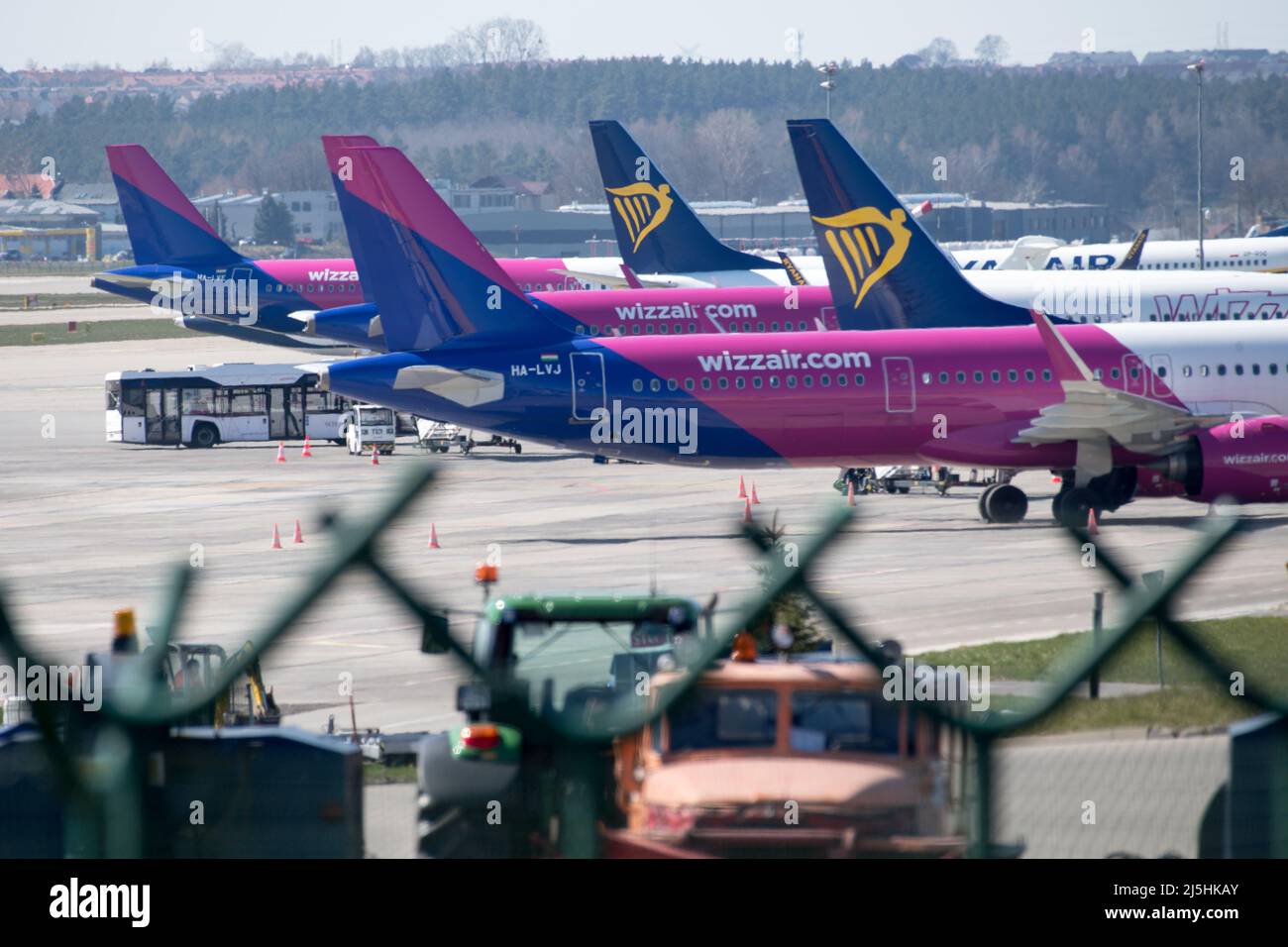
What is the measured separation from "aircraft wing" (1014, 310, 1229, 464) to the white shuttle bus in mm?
29925

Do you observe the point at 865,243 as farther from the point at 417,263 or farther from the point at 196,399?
the point at 196,399

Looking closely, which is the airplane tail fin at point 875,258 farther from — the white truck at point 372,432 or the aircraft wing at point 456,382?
the white truck at point 372,432

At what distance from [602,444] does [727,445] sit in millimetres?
2578

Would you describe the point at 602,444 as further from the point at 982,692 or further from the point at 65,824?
the point at 65,824

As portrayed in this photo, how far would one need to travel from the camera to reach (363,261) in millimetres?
41625

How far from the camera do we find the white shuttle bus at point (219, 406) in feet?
199

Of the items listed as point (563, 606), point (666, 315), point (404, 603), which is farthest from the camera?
point (666, 315)

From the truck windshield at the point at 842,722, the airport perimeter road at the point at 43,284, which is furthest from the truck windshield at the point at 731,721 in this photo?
the airport perimeter road at the point at 43,284

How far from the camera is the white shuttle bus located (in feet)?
199

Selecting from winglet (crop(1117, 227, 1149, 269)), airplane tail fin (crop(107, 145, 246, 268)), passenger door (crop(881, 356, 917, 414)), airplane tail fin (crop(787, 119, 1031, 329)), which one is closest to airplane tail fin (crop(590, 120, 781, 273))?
winglet (crop(1117, 227, 1149, 269))

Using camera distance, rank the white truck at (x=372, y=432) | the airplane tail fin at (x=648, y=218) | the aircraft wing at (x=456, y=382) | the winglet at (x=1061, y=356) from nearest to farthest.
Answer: the winglet at (x=1061, y=356) → the aircraft wing at (x=456, y=382) → the white truck at (x=372, y=432) → the airplane tail fin at (x=648, y=218)

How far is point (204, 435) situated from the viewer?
2427 inches

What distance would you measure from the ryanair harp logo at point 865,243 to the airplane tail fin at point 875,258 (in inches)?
0.9

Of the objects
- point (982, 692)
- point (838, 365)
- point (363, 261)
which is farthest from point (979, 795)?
point (363, 261)
